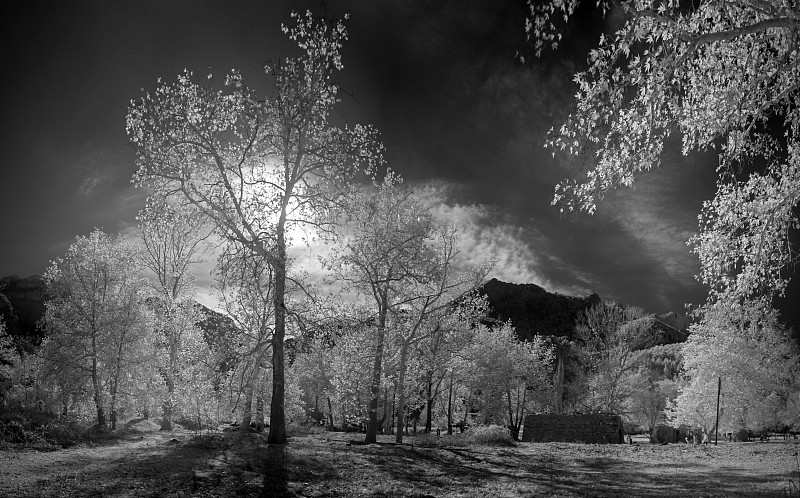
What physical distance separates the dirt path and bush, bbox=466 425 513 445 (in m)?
20.4

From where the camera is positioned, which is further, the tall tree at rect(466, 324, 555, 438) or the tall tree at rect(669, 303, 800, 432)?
the tall tree at rect(466, 324, 555, 438)

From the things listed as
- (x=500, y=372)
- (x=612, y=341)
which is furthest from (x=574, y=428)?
(x=612, y=341)

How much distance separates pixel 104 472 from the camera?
34.4ft

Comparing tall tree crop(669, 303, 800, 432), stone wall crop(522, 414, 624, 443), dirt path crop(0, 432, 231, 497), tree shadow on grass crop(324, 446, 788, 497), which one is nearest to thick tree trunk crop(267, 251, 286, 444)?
dirt path crop(0, 432, 231, 497)

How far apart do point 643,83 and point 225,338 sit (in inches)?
886

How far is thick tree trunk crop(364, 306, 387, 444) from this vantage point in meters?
22.4

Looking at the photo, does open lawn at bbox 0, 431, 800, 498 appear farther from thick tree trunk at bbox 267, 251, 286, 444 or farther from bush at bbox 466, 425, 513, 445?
bush at bbox 466, 425, 513, 445

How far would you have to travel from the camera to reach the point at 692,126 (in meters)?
10.2

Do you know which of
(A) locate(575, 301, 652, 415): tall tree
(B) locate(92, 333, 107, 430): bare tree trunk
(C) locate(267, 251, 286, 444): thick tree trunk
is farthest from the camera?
(A) locate(575, 301, 652, 415): tall tree

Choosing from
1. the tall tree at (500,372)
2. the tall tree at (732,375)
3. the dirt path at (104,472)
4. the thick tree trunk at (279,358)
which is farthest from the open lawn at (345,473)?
the tall tree at (500,372)

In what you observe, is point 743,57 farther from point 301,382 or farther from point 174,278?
point 301,382

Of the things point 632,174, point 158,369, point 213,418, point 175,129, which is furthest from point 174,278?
point 632,174

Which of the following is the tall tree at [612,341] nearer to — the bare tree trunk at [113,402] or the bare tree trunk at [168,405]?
the bare tree trunk at [168,405]

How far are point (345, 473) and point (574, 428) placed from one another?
26693 mm
